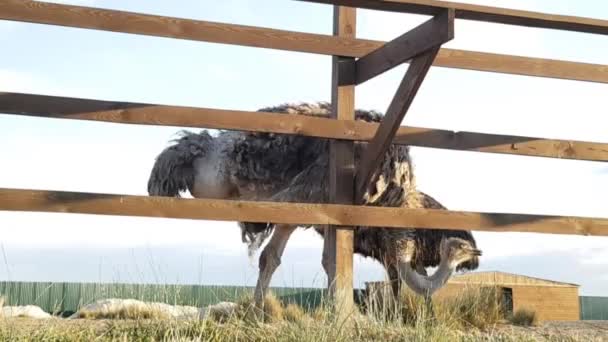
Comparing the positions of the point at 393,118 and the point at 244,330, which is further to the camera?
the point at 393,118

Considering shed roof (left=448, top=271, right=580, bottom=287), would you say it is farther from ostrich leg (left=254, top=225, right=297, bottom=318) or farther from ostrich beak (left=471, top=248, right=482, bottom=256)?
ostrich beak (left=471, top=248, right=482, bottom=256)

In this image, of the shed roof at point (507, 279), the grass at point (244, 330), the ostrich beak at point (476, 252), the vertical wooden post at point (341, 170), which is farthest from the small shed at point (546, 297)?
the grass at point (244, 330)

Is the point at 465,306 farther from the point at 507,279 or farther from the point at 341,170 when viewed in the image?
the point at 507,279

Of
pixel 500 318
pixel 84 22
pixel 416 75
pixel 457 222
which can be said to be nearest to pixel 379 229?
pixel 500 318

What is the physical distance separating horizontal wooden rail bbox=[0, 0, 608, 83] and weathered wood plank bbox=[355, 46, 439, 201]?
53 centimetres

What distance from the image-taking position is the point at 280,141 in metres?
8.54

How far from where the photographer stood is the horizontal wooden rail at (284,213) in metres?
5.09

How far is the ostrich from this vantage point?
24.3 ft

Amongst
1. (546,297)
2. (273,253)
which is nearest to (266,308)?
(273,253)

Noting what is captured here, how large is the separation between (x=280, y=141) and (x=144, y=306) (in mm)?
3343

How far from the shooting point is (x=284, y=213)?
212 inches

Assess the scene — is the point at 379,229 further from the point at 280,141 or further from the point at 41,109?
the point at 41,109

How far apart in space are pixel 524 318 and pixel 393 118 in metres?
2.56

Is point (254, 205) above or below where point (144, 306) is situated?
above
